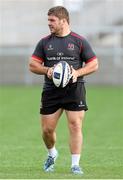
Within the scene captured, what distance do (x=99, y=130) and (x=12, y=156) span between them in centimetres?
523

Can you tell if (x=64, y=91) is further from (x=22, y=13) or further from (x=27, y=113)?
(x=22, y=13)

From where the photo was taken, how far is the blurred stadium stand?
36.0 m

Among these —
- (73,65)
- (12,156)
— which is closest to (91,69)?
(73,65)

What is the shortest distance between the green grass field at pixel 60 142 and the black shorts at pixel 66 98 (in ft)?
2.62

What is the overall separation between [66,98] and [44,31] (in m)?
27.2

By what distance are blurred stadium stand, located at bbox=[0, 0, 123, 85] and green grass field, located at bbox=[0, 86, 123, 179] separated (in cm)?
990

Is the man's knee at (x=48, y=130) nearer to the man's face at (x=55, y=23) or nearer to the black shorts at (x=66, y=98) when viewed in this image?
the black shorts at (x=66, y=98)

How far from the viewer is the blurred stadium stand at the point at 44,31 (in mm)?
36000

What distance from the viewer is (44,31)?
121 ft

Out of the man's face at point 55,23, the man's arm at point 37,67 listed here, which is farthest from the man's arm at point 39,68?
the man's face at point 55,23

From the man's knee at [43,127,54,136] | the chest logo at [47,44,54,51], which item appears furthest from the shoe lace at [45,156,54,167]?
the chest logo at [47,44,54,51]

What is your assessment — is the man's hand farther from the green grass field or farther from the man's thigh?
the green grass field

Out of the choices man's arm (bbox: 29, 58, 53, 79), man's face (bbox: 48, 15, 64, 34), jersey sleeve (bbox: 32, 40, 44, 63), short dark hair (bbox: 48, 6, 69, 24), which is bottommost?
man's arm (bbox: 29, 58, 53, 79)

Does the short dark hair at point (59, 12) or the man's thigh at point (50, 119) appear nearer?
the short dark hair at point (59, 12)
